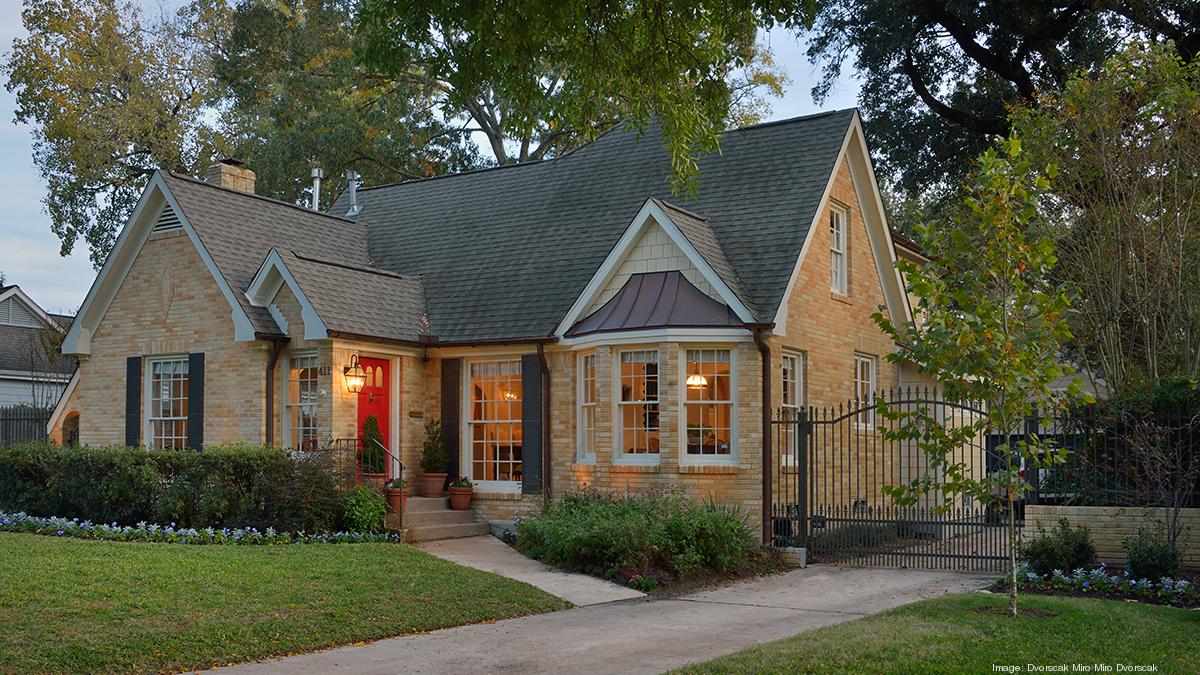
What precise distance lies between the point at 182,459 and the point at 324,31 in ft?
80.7

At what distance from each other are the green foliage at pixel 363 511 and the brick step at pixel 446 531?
1.81 ft

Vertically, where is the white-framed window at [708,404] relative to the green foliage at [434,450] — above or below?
above

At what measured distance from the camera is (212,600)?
10.8m

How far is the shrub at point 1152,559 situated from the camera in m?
12.8

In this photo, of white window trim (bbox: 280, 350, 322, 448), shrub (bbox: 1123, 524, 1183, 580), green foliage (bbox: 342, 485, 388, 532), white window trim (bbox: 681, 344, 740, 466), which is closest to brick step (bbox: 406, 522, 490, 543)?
green foliage (bbox: 342, 485, 388, 532)

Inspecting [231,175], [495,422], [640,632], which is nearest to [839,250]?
[495,422]

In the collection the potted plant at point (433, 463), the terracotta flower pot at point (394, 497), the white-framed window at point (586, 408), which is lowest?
the terracotta flower pot at point (394, 497)

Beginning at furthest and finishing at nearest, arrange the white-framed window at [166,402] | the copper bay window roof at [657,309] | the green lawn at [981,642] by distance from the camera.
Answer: the white-framed window at [166,402]
the copper bay window roof at [657,309]
the green lawn at [981,642]

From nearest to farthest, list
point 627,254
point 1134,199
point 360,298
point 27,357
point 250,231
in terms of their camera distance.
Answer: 1. point 1134,199
2. point 627,254
3. point 360,298
4. point 250,231
5. point 27,357

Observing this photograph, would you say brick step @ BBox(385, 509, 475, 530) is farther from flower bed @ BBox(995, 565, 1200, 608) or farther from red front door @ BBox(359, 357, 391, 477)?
flower bed @ BBox(995, 565, 1200, 608)

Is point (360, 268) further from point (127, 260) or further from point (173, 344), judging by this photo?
point (127, 260)

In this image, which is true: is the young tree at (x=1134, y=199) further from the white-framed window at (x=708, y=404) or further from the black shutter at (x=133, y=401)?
the black shutter at (x=133, y=401)

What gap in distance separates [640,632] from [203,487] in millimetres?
8333

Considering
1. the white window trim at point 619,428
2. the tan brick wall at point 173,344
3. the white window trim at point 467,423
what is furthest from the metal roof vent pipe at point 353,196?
the white window trim at point 619,428
